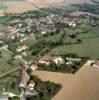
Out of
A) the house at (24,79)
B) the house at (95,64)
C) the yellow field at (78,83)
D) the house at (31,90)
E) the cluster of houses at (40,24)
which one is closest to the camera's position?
the yellow field at (78,83)

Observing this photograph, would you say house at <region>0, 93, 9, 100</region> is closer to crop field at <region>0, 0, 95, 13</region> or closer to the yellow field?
the yellow field

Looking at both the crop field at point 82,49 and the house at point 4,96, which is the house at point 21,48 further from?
the house at point 4,96

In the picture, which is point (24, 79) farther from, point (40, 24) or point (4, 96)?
point (40, 24)

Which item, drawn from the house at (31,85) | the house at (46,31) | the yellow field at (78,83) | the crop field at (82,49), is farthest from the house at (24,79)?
the house at (46,31)

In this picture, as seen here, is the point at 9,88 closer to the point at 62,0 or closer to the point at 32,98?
the point at 32,98

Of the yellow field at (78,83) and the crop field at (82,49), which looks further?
the crop field at (82,49)

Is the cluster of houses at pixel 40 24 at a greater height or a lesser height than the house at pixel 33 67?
lesser

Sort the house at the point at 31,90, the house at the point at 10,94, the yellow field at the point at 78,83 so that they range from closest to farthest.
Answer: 1. the yellow field at the point at 78,83
2. the house at the point at 10,94
3. the house at the point at 31,90

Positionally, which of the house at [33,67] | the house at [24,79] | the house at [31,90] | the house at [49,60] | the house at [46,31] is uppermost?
the house at [31,90]

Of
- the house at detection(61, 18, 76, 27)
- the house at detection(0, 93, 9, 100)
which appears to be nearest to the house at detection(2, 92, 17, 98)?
the house at detection(0, 93, 9, 100)
